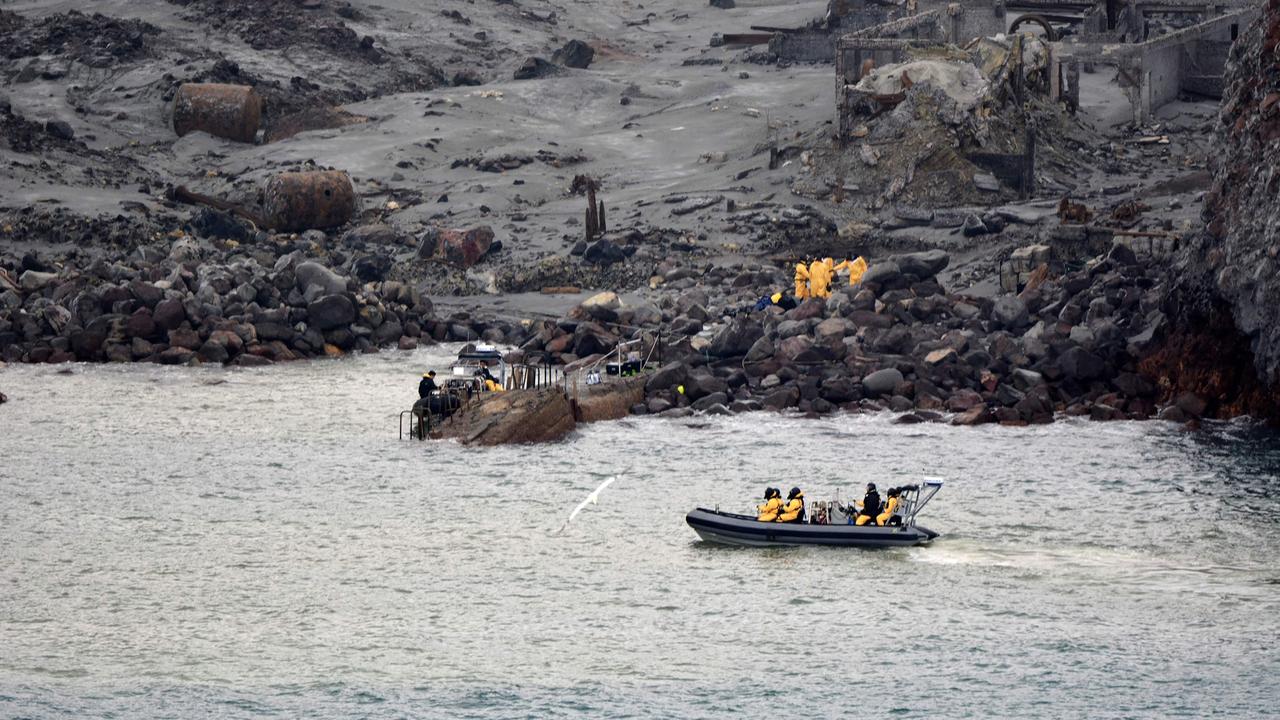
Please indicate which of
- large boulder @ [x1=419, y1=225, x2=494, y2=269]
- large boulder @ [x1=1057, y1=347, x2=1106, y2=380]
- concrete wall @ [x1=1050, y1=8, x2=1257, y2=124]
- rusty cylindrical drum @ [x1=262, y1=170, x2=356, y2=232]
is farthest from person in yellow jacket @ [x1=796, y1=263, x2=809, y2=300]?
rusty cylindrical drum @ [x1=262, y1=170, x2=356, y2=232]

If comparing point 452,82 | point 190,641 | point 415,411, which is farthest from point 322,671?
point 452,82

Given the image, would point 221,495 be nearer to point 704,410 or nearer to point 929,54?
point 704,410

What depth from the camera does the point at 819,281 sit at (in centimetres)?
6084

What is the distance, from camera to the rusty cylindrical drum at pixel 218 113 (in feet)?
272

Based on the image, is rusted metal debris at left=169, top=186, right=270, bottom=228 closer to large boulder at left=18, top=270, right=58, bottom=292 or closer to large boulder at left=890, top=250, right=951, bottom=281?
large boulder at left=18, top=270, right=58, bottom=292

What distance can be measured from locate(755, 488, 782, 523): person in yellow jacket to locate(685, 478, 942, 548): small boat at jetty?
0.69 feet

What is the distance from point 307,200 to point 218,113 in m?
12.8

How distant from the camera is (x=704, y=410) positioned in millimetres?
52875

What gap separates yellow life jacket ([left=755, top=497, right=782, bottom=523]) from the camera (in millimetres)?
41312

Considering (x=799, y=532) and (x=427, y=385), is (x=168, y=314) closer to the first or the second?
(x=427, y=385)

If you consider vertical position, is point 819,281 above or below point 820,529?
above

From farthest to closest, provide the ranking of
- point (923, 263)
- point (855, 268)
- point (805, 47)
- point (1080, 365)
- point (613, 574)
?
point (805, 47) < point (855, 268) < point (923, 263) < point (1080, 365) < point (613, 574)

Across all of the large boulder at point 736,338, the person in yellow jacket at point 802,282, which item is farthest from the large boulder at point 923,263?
the large boulder at point 736,338

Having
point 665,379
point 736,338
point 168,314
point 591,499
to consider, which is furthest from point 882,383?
point 168,314
